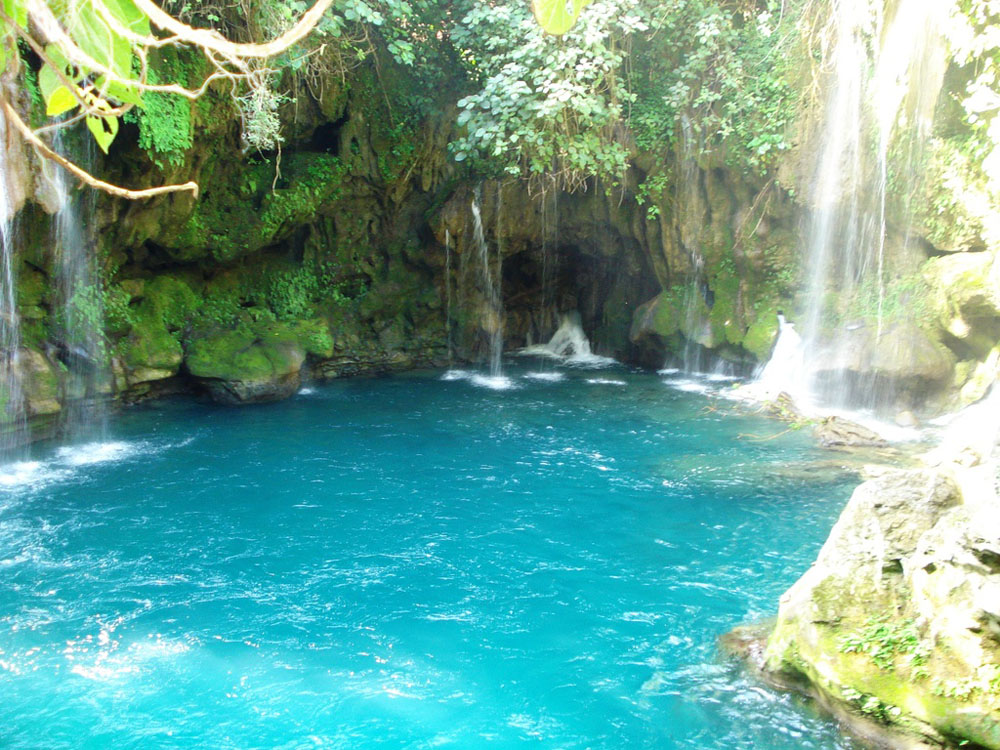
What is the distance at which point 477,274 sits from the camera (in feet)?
51.8

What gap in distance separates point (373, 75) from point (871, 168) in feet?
26.3

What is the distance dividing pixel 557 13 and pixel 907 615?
4.30 m

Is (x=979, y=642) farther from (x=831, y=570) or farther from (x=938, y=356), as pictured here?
(x=938, y=356)

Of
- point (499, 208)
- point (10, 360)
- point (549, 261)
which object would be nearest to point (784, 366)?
point (549, 261)

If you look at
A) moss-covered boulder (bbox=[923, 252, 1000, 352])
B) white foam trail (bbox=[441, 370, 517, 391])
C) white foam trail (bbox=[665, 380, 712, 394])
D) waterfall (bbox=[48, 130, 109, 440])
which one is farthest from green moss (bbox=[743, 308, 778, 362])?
waterfall (bbox=[48, 130, 109, 440])

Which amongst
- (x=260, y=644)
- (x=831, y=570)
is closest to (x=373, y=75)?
(x=260, y=644)

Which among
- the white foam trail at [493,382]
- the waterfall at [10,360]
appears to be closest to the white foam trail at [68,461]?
the waterfall at [10,360]

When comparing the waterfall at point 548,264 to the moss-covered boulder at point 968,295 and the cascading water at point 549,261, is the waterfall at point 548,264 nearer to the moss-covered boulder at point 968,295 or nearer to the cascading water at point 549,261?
the cascading water at point 549,261

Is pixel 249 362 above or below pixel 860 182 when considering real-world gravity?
below

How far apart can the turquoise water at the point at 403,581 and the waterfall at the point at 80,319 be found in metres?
0.79

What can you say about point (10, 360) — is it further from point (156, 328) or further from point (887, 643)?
point (887, 643)

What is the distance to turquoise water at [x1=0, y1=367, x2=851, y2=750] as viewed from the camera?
4.98 m

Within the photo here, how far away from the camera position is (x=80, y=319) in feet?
36.5

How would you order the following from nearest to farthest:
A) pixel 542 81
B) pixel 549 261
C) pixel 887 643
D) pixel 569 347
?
pixel 887 643
pixel 542 81
pixel 549 261
pixel 569 347
